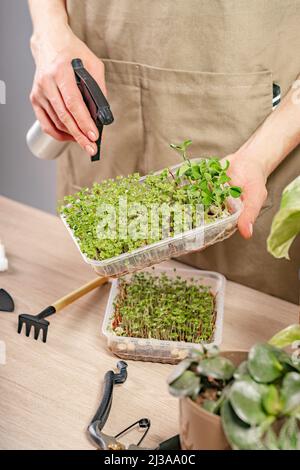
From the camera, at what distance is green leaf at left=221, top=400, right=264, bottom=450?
25.0 inches

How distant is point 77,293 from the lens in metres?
1.16

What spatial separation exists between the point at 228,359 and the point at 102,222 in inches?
12.2

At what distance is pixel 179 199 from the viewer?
0.97m

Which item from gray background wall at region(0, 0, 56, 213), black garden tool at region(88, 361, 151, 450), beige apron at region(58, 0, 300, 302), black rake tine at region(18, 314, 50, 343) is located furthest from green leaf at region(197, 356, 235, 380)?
gray background wall at region(0, 0, 56, 213)

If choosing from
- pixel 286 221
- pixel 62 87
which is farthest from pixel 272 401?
pixel 62 87

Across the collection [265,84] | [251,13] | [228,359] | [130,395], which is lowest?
[130,395]

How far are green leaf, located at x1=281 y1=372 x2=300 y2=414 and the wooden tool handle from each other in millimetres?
553

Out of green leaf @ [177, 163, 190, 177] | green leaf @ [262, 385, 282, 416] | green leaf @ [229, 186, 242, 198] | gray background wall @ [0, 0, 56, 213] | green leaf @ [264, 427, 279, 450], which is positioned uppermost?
green leaf @ [177, 163, 190, 177]

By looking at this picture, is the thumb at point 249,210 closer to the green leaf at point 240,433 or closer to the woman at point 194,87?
the woman at point 194,87

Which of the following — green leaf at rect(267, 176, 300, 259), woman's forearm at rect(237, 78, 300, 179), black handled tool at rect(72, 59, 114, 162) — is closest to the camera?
green leaf at rect(267, 176, 300, 259)

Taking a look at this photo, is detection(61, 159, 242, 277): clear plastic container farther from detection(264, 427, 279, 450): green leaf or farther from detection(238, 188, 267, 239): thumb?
detection(264, 427, 279, 450): green leaf

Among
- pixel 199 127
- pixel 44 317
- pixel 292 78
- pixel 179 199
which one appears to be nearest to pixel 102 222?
pixel 179 199

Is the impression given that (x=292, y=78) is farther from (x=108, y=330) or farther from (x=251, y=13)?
(x=108, y=330)

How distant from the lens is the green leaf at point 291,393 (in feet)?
2.07
